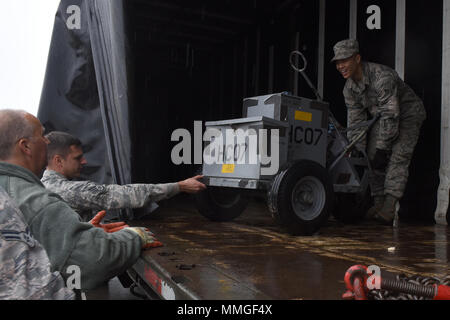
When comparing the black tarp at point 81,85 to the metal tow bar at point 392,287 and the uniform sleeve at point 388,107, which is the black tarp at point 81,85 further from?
the metal tow bar at point 392,287

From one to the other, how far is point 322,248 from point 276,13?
5637mm

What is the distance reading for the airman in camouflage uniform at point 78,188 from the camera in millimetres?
2371

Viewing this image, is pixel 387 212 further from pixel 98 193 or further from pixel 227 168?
pixel 98 193

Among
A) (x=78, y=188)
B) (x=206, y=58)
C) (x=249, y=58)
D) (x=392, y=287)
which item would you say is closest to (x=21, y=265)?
(x=392, y=287)

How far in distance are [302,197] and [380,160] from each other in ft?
4.61

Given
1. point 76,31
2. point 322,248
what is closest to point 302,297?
point 322,248

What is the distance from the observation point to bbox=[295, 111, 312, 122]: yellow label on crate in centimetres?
329

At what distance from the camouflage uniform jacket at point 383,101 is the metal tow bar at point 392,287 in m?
2.91

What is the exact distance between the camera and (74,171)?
7.96 ft

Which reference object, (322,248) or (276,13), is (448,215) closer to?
(322,248)

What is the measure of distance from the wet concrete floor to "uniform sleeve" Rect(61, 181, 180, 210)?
0.81ft

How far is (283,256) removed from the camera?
1944mm

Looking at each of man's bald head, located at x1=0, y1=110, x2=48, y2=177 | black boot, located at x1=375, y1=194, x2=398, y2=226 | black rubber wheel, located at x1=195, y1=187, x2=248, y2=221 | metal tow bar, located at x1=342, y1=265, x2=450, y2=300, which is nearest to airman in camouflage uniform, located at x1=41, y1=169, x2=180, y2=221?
black rubber wheel, located at x1=195, y1=187, x2=248, y2=221

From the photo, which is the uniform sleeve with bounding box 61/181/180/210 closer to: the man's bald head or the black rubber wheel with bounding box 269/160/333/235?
the black rubber wheel with bounding box 269/160/333/235
